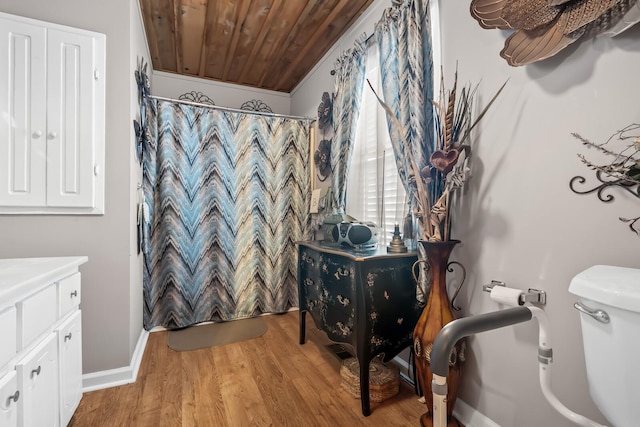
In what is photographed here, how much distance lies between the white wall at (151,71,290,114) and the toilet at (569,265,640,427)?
348 centimetres

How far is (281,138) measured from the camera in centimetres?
287

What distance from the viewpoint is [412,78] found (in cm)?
156

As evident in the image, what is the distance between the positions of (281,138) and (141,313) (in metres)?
1.94

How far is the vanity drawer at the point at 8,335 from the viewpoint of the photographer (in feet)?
2.68

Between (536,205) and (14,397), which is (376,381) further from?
(14,397)

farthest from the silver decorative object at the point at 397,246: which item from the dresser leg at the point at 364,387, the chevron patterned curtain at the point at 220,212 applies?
the chevron patterned curtain at the point at 220,212

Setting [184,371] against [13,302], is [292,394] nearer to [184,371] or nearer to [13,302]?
[184,371]

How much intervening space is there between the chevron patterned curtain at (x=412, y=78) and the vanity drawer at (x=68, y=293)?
5.57 feet

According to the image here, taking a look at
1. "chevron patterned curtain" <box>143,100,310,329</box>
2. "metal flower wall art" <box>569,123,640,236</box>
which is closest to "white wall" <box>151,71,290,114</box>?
"chevron patterned curtain" <box>143,100,310,329</box>

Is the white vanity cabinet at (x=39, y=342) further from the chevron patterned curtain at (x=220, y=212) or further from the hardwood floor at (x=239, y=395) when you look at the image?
the chevron patterned curtain at (x=220, y=212)

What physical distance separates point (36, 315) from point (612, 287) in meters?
1.71

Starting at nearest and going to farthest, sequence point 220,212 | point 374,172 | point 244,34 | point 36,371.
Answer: point 36,371 < point 374,172 < point 244,34 < point 220,212

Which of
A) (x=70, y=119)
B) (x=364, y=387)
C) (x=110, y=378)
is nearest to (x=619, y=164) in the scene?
(x=364, y=387)

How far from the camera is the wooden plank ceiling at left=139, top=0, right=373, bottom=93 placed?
2.09 m
